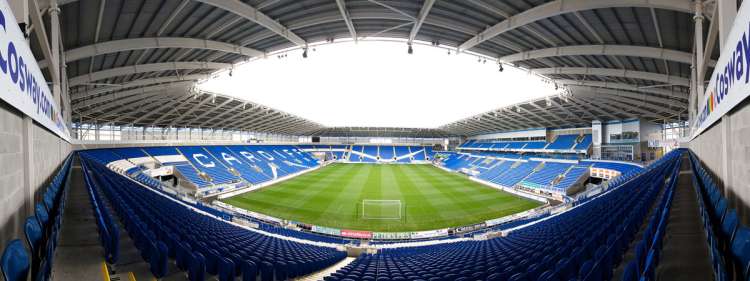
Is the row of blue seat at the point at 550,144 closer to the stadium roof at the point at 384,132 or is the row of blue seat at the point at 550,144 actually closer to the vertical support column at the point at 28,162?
the stadium roof at the point at 384,132

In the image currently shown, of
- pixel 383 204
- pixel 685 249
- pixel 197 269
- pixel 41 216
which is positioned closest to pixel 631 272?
pixel 685 249

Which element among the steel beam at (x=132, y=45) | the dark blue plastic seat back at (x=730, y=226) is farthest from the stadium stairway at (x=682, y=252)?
the steel beam at (x=132, y=45)

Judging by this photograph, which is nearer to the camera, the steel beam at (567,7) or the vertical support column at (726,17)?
the vertical support column at (726,17)

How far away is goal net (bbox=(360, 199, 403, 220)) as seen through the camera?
67.5 ft

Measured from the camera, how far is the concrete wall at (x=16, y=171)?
134 inches

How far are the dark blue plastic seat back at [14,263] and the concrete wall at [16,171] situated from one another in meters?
2.33

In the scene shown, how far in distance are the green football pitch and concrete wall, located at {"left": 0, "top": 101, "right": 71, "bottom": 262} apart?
48.0ft

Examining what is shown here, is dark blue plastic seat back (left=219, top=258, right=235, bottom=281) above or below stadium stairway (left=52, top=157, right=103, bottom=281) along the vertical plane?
below

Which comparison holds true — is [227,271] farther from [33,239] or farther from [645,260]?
[645,260]

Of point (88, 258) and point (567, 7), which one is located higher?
point (567, 7)

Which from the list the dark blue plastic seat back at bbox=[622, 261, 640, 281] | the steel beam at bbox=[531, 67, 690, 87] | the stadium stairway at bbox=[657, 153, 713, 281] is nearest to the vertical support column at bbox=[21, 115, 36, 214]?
the dark blue plastic seat back at bbox=[622, 261, 640, 281]

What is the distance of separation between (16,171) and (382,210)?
19.6m

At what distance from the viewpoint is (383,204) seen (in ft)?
77.5

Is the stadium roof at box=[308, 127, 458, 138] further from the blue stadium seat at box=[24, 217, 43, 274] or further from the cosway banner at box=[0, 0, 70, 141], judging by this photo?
the blue stadium seat at box=[24, 217, 43, 274]
